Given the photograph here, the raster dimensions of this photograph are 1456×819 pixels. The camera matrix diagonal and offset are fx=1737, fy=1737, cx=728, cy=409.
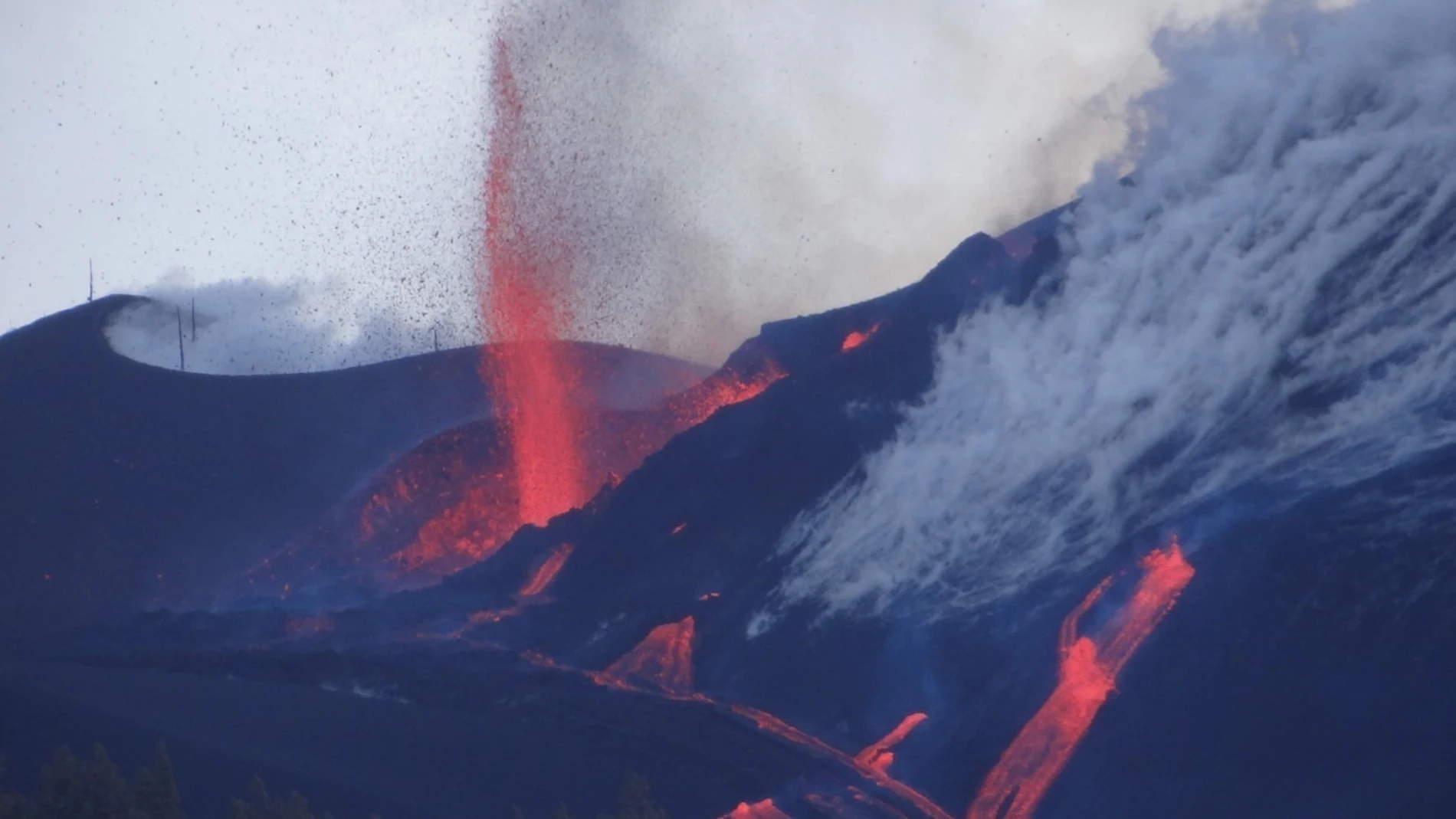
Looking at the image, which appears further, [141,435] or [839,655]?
[141,435]

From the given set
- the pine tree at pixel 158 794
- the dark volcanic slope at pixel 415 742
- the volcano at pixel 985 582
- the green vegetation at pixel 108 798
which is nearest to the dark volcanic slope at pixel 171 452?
the volcano at pixel 985 582

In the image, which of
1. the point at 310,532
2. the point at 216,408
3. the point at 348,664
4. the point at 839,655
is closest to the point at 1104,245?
the point at 839,655

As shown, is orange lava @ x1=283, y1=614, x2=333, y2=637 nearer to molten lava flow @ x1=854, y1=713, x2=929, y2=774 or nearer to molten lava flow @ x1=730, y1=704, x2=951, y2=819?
molten lava flow @ x1=730, y1=704, x2=951, y2=819

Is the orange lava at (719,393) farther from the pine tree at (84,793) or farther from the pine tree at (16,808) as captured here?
the pine tree at (16,808)

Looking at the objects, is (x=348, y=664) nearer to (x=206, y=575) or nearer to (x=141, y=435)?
(x=206, y=575)

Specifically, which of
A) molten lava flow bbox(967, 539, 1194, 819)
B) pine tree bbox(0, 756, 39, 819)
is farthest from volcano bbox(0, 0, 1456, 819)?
pine tree bbox(0, 756, 39, 819)
